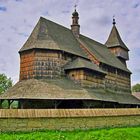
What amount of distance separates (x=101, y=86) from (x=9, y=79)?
39.9 m

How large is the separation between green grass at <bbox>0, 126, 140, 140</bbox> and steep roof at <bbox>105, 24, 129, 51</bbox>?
2720cm

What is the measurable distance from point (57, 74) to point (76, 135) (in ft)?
38.8

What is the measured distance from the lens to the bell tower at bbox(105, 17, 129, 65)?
44.3 meters

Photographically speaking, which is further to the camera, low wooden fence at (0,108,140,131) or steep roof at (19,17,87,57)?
steep roof at (19,17,87,57)

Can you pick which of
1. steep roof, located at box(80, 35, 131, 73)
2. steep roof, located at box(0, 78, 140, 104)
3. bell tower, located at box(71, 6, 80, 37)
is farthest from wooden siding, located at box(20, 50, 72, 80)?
bell tower, located at box(71, 6, 80, 37)

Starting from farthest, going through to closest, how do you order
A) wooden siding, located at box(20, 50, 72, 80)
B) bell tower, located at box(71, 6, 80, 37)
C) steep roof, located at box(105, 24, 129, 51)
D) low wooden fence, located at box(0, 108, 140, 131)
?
1. steep roof, located at box(105, 24, 129, 51)
2. bell tower, located at box(71, 6, 80, 37)
3. wooden siding, located at box(20, 50, 72, 80)
4. low wooden fence, located at box(0, 108, 140, 131)

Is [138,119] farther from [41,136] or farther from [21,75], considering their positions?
[21,75]

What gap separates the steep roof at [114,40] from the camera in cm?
4459

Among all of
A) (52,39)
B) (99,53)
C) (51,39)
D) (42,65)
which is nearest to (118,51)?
(99,53)

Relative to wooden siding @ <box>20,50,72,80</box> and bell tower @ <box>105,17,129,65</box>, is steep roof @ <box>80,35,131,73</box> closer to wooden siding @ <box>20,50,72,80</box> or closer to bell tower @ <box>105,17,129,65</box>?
bell tower @ <box>105,17,129,65</box>

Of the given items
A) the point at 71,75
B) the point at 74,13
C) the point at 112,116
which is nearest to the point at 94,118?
the point at 112,116

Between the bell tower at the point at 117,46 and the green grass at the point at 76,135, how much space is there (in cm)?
2670

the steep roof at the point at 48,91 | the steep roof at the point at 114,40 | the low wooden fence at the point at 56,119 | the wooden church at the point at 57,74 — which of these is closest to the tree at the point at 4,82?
the steep roof at the point at 114,40

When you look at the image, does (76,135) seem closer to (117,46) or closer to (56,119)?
(56,119)
